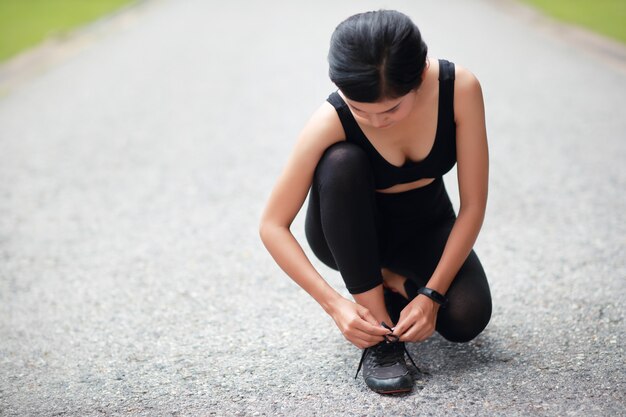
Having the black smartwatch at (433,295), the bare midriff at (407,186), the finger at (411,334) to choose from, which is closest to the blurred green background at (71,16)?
the bare midriff at (407,186)

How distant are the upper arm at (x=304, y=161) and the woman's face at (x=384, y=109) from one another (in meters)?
0.15

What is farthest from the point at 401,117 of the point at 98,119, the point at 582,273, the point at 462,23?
the point at 462,23

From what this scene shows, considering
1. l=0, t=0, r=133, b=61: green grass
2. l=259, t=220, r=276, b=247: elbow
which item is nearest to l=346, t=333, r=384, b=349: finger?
l=259, t=220, r=276, b=247: elbow

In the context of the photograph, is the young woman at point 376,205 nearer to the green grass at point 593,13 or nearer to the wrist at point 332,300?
the wrist at point 332,300

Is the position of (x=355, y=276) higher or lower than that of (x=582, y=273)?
higher

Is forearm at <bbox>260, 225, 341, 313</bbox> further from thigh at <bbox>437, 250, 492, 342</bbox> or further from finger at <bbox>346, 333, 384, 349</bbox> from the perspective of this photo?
thigh at <bbox>437, 250, 492, 342</bbox>

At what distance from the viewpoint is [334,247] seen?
83.7 inches

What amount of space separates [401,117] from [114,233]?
2.11m

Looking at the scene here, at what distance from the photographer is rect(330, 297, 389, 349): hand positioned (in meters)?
2.05

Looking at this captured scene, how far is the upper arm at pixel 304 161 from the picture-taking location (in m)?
2.12

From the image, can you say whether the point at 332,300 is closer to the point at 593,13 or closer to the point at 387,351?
the point at 387,351

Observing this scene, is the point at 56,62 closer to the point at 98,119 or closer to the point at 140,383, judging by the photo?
the point at 98,119

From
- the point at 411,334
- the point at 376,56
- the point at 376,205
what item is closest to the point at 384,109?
the point at 376,56

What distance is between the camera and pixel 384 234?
2.38 metres
